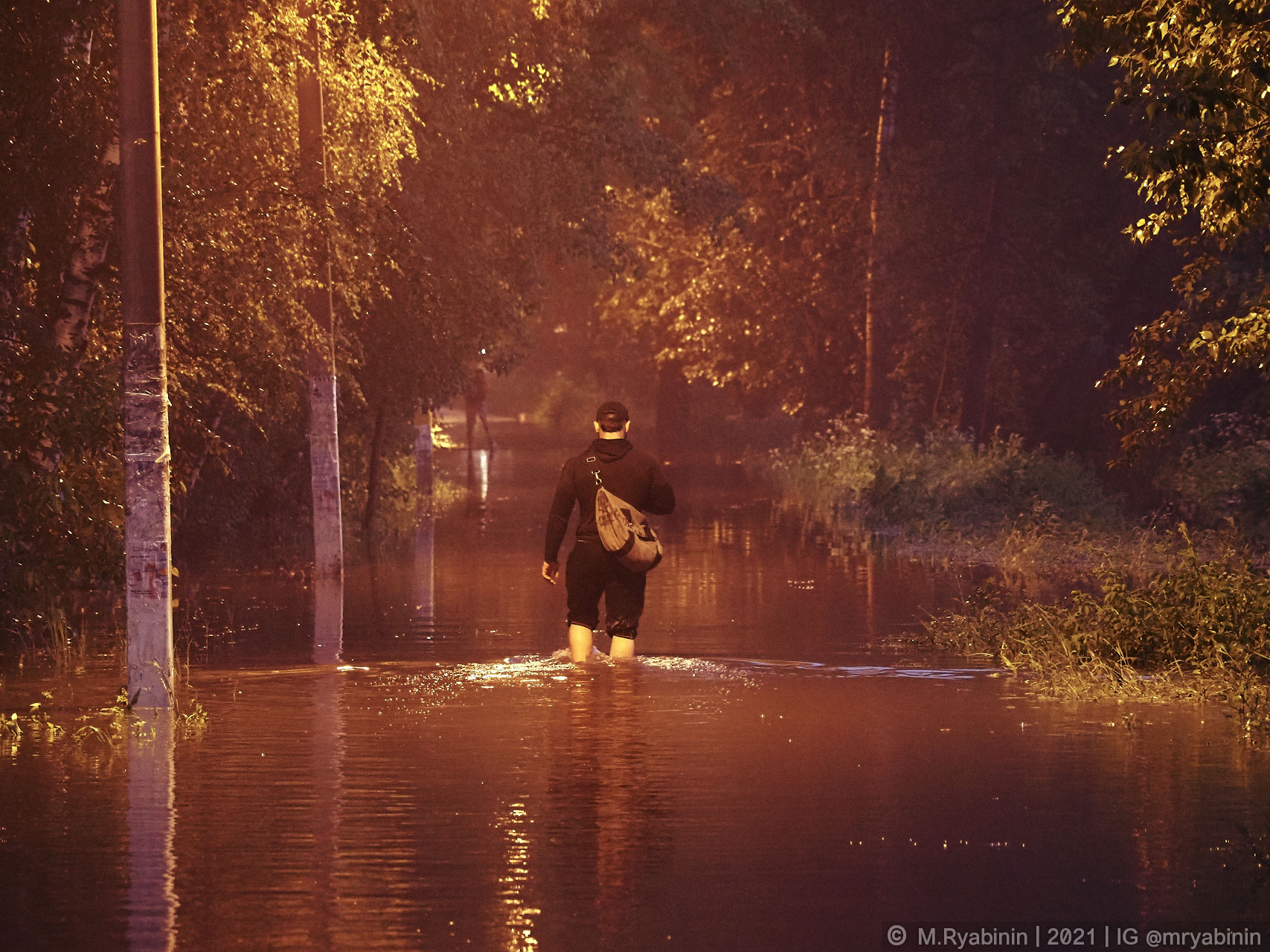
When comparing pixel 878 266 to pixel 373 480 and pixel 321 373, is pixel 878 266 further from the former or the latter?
pixel 321 373

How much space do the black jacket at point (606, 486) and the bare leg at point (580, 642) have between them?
639mm

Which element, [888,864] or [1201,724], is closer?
[888,864]

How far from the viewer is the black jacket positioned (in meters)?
14.1

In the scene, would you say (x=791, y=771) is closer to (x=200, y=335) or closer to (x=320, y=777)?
(x=320, y=777)

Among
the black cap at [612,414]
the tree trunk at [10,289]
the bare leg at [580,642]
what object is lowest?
the bare leg at [580,642]

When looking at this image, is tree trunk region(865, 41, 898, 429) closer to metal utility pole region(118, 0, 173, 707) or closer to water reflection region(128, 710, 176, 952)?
metal utility pole region(118, 0, 173, 707)

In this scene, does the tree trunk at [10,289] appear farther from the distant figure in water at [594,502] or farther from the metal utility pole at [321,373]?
the distant figure in water at [594,502]

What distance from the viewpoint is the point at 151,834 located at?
920 cm

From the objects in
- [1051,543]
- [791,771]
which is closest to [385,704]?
[791,771]

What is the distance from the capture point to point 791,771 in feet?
35.1

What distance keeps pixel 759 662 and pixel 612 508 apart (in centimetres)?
221

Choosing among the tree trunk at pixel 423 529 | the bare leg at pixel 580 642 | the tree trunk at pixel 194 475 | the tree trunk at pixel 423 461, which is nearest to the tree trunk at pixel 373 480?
A: the tree trunk at pixel 423 529

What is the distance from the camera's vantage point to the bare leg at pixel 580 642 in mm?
14414

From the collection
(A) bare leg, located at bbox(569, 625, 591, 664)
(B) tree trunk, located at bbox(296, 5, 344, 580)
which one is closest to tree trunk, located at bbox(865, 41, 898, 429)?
(B) tree trunk, located at bbox(296, 5, 344, 580)
